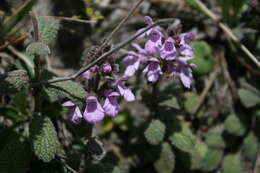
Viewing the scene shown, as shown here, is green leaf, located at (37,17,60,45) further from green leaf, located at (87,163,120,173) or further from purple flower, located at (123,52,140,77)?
→ green leaf, located at (87,163,120,173)

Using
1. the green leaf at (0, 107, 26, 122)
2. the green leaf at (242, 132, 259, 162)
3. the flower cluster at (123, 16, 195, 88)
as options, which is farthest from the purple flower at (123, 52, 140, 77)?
the green leaf at (242, 132, 259, 162)

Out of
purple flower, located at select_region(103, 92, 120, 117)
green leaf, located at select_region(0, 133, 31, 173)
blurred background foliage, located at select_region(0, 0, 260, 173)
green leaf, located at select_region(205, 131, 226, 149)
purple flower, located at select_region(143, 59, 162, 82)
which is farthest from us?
green leaf, located at select_region(205, 131, 226, 149)

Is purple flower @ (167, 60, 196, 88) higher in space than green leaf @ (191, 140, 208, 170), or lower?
higher

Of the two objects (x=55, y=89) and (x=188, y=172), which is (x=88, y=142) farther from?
(x=188, y=172)

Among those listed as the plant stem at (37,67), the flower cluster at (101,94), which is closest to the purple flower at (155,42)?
the flower cluster at (101,94)

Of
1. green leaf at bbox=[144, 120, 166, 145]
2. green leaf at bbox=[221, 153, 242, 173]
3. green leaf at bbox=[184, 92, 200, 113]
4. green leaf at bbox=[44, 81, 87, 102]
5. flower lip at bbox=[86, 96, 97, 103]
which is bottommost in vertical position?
green leaf at bbox=[221, 153, 242, 173]

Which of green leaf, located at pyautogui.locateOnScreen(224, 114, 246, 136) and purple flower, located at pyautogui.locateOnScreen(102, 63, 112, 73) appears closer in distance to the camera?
purple flower, located at pyautogui.locateOnScreen(102, 63, 112, 73)

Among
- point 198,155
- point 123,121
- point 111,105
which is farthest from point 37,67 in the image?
point 198,155
